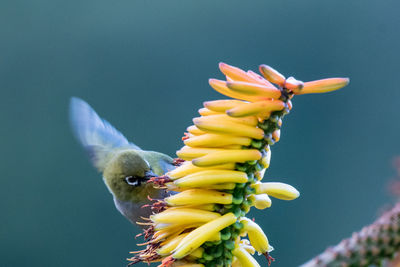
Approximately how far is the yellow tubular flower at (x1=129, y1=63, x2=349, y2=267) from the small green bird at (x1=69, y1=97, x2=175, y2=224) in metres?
0.99

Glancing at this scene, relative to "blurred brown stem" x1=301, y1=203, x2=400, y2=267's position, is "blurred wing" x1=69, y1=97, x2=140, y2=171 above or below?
above

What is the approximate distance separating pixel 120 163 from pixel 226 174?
1.37 m

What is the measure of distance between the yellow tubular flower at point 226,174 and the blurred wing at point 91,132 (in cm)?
147

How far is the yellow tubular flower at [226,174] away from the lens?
1.17 m

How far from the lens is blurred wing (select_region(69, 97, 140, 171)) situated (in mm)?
2725

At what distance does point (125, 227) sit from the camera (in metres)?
7.28

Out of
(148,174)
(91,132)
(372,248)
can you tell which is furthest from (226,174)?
(91,132)

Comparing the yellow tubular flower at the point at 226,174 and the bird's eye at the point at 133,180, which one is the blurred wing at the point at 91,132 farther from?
the yellow tubular flower at the point at 226,174

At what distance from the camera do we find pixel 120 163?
98.5 inches

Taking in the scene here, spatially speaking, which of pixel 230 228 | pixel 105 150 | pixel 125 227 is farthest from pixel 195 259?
pixel 125 227

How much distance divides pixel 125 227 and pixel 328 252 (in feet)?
21.9

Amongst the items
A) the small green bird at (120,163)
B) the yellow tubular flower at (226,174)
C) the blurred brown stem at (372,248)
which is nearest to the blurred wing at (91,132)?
the small green bird at (120,163)

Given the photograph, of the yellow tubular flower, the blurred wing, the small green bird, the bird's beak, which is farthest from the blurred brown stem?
the blurred wing

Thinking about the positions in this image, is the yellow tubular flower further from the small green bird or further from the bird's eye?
the bird's eye
